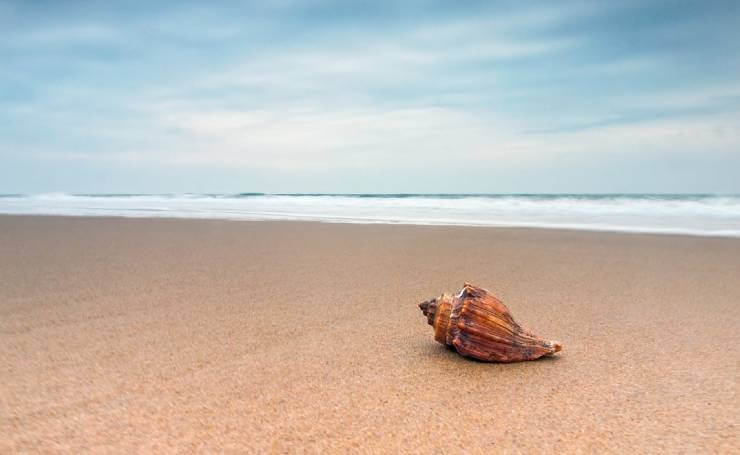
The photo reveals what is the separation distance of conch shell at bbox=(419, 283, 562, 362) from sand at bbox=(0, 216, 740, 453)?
58 mm

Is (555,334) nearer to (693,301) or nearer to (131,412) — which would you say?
(693,301)

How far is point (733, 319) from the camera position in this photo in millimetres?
2873

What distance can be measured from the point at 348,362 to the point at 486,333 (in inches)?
21.5

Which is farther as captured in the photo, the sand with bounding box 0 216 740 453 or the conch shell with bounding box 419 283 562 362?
the conch shell with bounding box 419 283 562 362

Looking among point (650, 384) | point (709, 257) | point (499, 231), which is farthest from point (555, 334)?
point (499, 231)

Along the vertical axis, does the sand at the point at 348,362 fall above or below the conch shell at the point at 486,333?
below

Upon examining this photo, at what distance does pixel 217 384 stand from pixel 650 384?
1493 millimetres

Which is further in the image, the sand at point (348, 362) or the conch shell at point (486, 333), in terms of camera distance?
the conch shell at point (486, 333)

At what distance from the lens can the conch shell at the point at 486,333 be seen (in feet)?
6.93

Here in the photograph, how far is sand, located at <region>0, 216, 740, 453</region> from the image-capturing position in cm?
156

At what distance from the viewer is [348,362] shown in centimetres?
218

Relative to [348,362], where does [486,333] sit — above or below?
above

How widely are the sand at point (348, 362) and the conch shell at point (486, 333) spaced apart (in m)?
0.06

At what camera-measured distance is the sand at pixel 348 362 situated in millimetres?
1562
